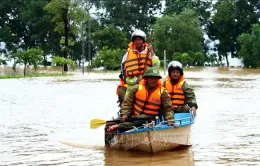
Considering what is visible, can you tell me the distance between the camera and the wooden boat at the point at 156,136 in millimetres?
8320

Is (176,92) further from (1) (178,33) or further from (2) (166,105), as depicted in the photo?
(1) (178,33)

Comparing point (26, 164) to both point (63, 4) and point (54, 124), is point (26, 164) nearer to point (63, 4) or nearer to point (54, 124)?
point (54, 124)

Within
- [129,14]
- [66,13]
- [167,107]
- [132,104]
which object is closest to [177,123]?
[167,107]

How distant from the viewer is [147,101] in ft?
28.3

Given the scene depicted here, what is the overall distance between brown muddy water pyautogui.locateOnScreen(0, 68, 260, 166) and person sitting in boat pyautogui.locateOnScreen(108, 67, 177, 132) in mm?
620

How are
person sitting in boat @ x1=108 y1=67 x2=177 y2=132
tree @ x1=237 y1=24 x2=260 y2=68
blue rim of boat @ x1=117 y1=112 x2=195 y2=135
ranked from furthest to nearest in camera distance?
tree @ x1=237 y1=24 x2=260 y2=68, person sitting in boat @ x1=108 y1=67 x2=177 y2=132, blue rim of boat @ x1=117 y1=112 x2=195 y2=135

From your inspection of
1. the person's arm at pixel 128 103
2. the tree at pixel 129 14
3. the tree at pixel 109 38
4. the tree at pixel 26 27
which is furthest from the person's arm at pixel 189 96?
the tree at pixel 129 14

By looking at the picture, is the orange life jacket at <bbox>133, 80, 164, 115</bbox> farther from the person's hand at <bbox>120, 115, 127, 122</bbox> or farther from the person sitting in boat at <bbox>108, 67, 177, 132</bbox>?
the person's hand at <bbox>120, 115, 127, 122</bbox>

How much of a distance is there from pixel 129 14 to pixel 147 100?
5916 centimetres

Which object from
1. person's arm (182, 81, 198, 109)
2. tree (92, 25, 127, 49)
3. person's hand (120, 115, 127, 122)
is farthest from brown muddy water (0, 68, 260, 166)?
tree (92, 25, 127, 49)

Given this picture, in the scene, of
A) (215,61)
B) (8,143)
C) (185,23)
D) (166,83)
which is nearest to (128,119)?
(166,83)

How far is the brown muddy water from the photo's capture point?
8.36m

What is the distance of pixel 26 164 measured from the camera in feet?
26.5

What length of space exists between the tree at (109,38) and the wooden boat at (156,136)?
47.9 meters
